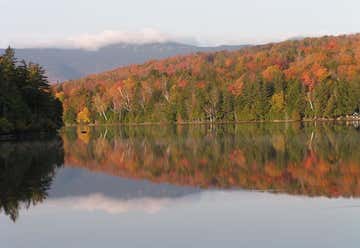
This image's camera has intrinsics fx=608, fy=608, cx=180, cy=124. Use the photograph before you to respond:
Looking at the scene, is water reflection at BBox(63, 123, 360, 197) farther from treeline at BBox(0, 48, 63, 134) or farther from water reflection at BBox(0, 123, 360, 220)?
treeline at BBox(0, 48, 63, 134)

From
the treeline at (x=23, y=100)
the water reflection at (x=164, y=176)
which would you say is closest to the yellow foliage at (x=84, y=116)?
the treeline at (x=23, y=100)

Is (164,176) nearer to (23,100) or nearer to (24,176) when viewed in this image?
(24,176)

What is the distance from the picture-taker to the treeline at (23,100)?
70812mm

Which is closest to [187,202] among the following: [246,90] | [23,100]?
[23,100]

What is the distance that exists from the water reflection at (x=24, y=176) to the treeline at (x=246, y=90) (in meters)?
92.3

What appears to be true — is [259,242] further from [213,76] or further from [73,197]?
[213,76]

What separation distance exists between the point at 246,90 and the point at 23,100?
72166 millimetres

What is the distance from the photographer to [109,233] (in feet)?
53.9

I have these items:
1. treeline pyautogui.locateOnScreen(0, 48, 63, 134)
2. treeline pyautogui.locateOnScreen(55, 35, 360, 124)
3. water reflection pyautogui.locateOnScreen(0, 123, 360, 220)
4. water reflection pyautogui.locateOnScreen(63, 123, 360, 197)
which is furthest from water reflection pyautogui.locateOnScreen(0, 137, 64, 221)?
treeline pyautogui.locateOnScreen(55, 35, 360, 124)

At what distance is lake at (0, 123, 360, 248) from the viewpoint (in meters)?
15.7

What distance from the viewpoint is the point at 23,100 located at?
263ft

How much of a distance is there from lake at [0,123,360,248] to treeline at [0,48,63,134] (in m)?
35.3

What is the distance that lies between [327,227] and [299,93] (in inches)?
4682

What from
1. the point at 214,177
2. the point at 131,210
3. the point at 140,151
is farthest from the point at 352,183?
the point at 140,151
